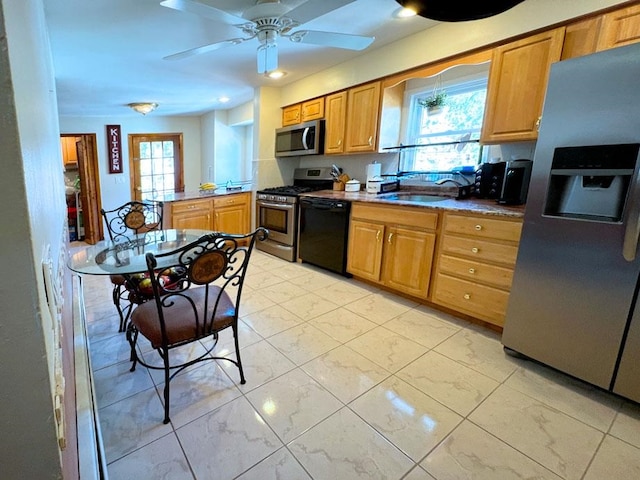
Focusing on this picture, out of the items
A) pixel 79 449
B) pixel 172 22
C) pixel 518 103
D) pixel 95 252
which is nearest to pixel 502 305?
pixel 518 103

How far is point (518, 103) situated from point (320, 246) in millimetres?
2172

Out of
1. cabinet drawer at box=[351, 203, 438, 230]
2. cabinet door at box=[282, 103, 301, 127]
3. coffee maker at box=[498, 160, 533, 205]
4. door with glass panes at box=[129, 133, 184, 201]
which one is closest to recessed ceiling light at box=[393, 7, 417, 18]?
coffee maker at box=[498, 160, 533, 205]

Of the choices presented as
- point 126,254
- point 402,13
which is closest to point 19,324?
point 126,254

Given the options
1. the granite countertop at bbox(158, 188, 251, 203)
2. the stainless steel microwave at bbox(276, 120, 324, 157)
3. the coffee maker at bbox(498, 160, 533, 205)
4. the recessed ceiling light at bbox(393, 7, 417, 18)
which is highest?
the recessed ceiling light at bbox(393, 7, 417, 18)

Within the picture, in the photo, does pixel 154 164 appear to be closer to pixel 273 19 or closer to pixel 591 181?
pixel 273 19

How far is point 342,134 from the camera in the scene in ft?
11.4

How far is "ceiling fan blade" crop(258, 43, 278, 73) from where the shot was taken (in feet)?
7.41

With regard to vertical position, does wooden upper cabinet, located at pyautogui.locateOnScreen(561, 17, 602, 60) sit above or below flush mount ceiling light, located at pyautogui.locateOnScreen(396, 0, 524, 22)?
above

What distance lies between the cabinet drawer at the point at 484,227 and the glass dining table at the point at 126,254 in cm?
194

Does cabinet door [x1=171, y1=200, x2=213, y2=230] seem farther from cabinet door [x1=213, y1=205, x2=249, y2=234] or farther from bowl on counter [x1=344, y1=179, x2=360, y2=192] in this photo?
bowl on counter [x1=344, y1=179, x2=360, y2=192]

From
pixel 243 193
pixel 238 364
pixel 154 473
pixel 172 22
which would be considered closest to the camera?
pixel 154 473

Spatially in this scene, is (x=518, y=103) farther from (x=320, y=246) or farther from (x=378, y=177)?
(x=320, y=246)

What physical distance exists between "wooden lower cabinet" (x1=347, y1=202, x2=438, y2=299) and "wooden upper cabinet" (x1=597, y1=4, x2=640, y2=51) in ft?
4.55

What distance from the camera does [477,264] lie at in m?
2.19
